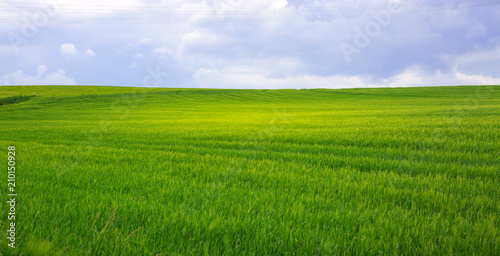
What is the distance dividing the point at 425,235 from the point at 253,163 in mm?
4029

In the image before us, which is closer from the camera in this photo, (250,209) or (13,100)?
(250,209)

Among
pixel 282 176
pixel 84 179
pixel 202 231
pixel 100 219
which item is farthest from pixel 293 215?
pixel 84 179

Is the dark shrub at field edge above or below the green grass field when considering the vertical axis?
above

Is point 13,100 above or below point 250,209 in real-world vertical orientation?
above

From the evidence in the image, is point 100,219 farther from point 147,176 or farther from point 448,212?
point 448,212

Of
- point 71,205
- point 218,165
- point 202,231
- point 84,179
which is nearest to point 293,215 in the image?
point 202,231

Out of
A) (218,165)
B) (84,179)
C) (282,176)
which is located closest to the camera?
(84,179)

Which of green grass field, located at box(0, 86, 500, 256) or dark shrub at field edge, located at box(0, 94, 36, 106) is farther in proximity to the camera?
dark shrub at field edge, located at box(0, 94, 36, 106)

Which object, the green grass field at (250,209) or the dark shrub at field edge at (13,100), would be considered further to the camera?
the dark shrub at field edge at (13,100)

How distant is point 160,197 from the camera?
150 inches

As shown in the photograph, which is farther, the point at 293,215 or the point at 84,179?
the point at 84,179

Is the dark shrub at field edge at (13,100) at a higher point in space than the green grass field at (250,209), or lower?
higher

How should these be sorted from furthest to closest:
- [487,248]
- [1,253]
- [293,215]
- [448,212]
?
[448,212] → [293,215] → [487,248] → [1,253]

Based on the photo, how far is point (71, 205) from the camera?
3.35 m
